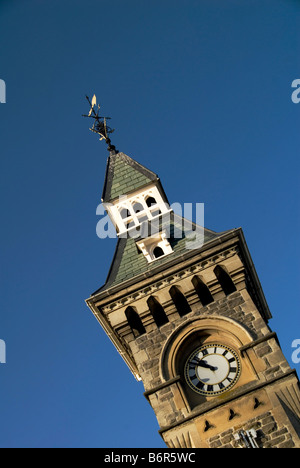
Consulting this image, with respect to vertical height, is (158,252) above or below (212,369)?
above

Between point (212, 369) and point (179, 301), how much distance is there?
2.91m

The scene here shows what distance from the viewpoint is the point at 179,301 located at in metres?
24.8

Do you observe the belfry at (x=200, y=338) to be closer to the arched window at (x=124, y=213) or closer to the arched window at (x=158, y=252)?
the arched window at (x=158, y=252)

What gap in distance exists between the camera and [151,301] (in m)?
24.7

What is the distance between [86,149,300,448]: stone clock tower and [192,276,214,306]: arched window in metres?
0.04

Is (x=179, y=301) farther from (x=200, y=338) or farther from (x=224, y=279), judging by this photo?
(x=224, y=279)

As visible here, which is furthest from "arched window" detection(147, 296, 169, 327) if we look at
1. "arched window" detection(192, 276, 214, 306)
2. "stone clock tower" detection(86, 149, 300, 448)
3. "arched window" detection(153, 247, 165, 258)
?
"arched window" detection(153, 247, 165, 258)

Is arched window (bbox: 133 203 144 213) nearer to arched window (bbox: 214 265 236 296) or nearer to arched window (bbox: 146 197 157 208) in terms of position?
arched window (bbox: 146 197 157 208)

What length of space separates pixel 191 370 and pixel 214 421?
2.41 m

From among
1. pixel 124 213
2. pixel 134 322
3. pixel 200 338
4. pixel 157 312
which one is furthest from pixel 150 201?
pixel 200 338

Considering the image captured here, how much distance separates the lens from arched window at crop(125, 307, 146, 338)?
24578mm
